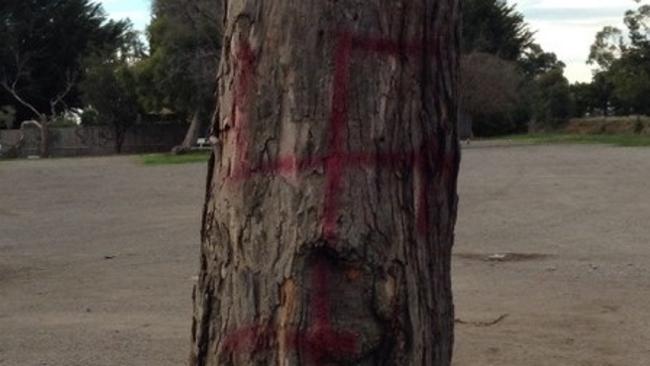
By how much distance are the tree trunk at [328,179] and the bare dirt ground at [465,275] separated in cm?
373

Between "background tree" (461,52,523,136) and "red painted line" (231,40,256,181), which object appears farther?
"background tree" (461,52,523,136)

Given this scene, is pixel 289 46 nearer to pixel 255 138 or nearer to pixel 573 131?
pixel 255 138

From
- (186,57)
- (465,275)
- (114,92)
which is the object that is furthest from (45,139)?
(465,275)

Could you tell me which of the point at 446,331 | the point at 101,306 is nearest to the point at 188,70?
the point at 101,306

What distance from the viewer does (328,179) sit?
3.19 metres

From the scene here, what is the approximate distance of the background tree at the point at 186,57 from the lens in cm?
4559

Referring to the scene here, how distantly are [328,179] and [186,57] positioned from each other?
1771 inches

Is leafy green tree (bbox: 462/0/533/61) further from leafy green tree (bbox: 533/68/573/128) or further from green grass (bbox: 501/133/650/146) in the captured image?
green grass (bbox: 501/133/650/146)

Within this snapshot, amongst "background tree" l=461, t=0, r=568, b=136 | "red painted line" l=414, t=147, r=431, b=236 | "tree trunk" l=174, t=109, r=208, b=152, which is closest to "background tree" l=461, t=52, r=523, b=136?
"background tree" l=461, t=0, r=568, b=136

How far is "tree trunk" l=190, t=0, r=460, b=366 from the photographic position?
3.20m

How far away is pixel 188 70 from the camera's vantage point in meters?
47.4

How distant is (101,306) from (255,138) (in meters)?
6.31

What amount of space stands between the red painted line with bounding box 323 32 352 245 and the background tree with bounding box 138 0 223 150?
40.8m

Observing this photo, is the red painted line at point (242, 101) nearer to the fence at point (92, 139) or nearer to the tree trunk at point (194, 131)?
the tree trunk at point (194, 131)
